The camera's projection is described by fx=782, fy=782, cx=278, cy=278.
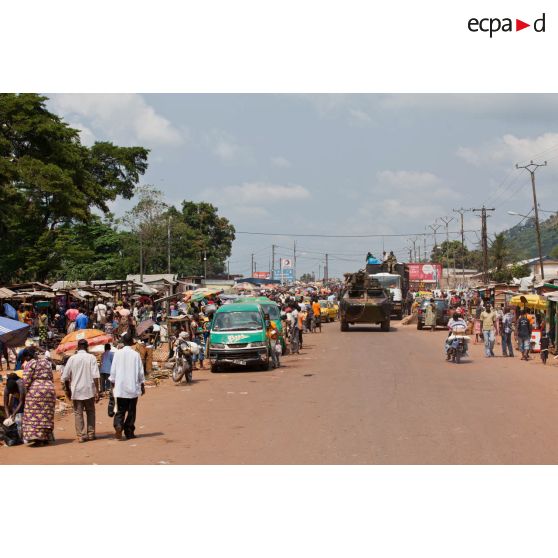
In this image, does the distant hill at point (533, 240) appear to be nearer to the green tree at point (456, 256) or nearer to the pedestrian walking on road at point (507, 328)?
the green tree at point (456, 256)

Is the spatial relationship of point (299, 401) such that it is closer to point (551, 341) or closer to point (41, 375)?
point (41, 375)

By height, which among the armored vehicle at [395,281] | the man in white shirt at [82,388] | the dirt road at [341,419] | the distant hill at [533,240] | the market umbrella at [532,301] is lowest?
the dirt road at [341,419]

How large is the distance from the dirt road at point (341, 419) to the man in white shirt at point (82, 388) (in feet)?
0.94

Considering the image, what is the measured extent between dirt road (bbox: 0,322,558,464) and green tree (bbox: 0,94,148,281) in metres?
23.5

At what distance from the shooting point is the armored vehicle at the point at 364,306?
4019 centimetres

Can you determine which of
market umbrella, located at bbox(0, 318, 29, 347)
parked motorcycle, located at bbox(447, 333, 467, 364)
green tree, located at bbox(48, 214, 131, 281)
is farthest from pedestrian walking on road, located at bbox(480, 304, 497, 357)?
green tree, located at bbox(48, 214, 131, 281)

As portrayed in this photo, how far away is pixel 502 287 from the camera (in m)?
48.3

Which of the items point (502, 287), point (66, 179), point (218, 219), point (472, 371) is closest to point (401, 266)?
point (502, 287)

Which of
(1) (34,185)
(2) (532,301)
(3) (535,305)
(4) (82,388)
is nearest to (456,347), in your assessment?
(3) (535,305)

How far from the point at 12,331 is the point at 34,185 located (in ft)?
89.6

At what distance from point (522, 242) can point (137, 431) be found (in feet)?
621

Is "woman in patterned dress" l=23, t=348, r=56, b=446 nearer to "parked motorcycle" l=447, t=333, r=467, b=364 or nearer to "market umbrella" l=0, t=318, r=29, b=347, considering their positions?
"market umbrella" l=0, t=318, r=29, b=347

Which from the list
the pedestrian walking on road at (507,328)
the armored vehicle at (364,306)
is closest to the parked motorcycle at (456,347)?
the pedestrian walking on road at (507,328)

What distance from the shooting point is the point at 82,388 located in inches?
495
